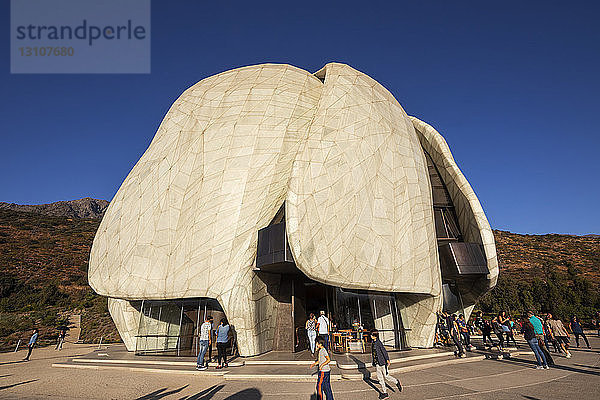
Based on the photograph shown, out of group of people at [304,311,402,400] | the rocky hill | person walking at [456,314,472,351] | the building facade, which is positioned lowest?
person walking at [456,314,472,351]

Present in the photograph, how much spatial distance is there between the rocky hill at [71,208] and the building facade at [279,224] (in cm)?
12223

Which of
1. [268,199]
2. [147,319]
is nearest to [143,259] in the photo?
[147,319]

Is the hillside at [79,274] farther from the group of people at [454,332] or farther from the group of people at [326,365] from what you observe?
the group of people at [326,365]

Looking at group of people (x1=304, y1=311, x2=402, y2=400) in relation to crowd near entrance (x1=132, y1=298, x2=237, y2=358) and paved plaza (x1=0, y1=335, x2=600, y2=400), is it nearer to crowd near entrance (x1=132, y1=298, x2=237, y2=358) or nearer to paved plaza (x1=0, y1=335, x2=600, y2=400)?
paved plaza (x1=0, y1=335, x2=600, y2=400)

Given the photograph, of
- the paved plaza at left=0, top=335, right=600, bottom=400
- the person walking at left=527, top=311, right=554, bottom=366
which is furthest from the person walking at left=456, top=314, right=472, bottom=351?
the person walking at left=527, top=311, right=554, bottom=366

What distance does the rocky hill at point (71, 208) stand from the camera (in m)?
118

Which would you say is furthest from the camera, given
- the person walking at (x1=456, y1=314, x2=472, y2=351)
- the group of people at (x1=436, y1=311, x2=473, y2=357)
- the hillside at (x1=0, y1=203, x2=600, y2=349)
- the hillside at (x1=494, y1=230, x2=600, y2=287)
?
the hillside at (x1=494, y1=230, x2=600, y2=287)

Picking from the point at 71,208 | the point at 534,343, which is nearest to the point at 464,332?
the point at 534,343

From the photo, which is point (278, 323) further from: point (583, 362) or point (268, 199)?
point (583, 362)

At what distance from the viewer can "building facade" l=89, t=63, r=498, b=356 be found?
1400cm

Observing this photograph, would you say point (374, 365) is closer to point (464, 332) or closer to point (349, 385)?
point (349, 385)

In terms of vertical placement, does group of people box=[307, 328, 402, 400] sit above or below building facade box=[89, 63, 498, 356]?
below

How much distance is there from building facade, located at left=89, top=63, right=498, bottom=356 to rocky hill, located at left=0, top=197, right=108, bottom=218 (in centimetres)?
12223

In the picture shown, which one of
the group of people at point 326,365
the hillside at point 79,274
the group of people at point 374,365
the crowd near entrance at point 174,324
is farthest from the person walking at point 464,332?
the hillside at point 79,274
